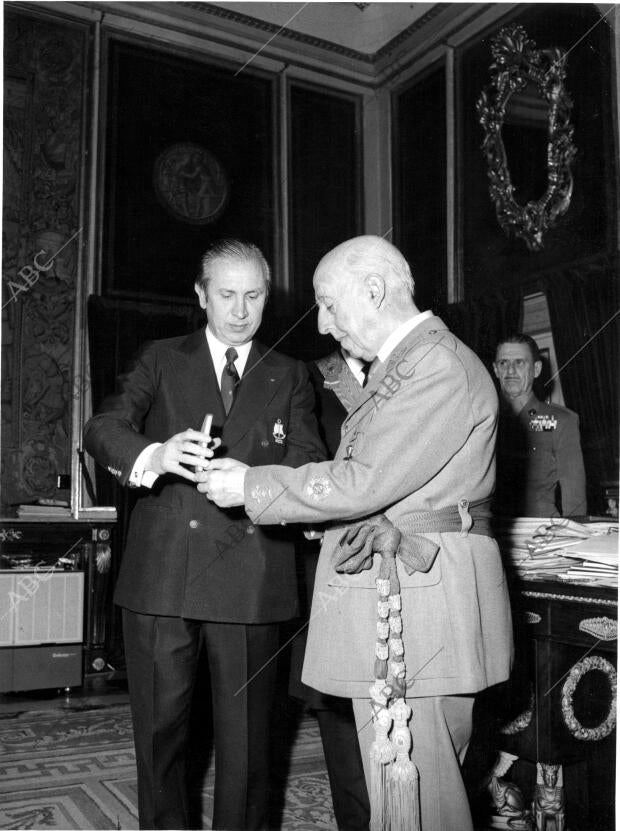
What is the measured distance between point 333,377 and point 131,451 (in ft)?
3.22

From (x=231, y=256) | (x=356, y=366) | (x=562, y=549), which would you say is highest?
(x=231, y=256)

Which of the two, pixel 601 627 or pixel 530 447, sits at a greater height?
pixel 530 447

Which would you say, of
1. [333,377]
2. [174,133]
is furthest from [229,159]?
[333,377]

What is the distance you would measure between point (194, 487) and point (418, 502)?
732mm

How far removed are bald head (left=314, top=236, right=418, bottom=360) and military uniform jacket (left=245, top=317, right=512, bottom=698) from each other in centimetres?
7

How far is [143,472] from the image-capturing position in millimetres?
1992

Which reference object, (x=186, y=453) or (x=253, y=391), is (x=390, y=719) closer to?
(x=186, y=453)

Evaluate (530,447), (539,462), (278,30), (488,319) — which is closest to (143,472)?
(539,462)

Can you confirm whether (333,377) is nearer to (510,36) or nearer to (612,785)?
(612,785)

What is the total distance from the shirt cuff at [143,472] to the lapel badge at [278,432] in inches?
15.8

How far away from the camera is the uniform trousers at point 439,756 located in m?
1.64

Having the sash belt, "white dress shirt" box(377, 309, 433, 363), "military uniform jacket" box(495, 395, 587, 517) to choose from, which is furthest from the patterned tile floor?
"white dress shirt" box(377, 309, 433, 363)

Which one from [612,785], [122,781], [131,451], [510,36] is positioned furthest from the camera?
[510,36]

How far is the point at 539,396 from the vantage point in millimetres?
5480
